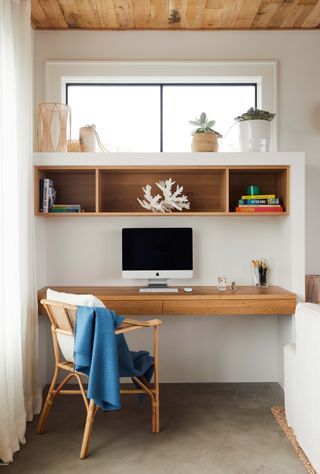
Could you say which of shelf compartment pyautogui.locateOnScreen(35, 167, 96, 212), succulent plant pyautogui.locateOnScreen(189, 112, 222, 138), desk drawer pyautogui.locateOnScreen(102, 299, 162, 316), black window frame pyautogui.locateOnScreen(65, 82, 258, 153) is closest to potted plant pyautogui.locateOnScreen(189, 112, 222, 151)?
succulent plant pyautogui.locateOnScreen(189, 112, 222, 138)

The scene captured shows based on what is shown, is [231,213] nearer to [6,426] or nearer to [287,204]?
[287,204]

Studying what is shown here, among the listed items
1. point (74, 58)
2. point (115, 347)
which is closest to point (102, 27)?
point (74, 58)

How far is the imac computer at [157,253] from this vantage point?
12.5 feet

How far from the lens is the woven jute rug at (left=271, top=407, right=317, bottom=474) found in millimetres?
2562

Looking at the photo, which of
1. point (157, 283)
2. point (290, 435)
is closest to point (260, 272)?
point (157, 283)

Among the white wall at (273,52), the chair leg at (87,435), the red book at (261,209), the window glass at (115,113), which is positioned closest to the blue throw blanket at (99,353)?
the chair leg at (87,435)

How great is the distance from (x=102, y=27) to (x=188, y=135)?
3.64 feet

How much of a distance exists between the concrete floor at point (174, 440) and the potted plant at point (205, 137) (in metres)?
1.91

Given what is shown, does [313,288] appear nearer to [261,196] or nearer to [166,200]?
[261,196]

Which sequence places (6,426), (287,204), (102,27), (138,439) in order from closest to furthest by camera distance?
(6,426) < (138,439) < (287,204) < (102,27)

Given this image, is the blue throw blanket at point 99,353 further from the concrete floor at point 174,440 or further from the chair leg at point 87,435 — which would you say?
the concrete floor at point 174,440

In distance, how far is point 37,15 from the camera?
12.0 ft

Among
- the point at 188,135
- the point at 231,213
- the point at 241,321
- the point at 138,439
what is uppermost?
the point at 188,135

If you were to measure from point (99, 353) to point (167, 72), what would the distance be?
241cm
